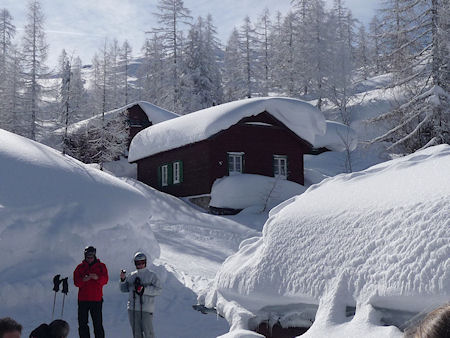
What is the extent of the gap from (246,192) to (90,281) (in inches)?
574

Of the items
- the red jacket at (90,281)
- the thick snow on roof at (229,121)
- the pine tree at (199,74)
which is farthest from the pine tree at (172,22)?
the red jacket at (90,281)

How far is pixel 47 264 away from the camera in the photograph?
9508 millimetres

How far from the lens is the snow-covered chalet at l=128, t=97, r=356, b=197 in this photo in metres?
22.5

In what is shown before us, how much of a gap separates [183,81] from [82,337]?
123ft

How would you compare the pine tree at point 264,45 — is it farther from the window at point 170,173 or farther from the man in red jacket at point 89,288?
the man in red jacket at point 89,288

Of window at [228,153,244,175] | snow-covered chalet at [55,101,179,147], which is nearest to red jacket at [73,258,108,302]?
window at [228,153,244,175]

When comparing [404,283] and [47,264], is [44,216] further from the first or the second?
[404,283]

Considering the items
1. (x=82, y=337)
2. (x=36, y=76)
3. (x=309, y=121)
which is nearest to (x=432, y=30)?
(x=309, y=121)

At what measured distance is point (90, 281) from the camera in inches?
292

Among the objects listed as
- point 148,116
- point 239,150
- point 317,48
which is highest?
point 317,48

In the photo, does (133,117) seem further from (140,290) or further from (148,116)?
(140,290)

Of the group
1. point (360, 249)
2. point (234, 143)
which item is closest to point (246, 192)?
point (234, 143)

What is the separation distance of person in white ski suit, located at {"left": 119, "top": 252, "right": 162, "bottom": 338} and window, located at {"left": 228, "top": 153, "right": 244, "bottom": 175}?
16.3 metres

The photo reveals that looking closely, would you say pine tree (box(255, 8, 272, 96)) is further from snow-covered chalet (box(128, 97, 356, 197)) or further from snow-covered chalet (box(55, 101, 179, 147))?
snow-covered chalet (box(128, 97, 356, 197))
